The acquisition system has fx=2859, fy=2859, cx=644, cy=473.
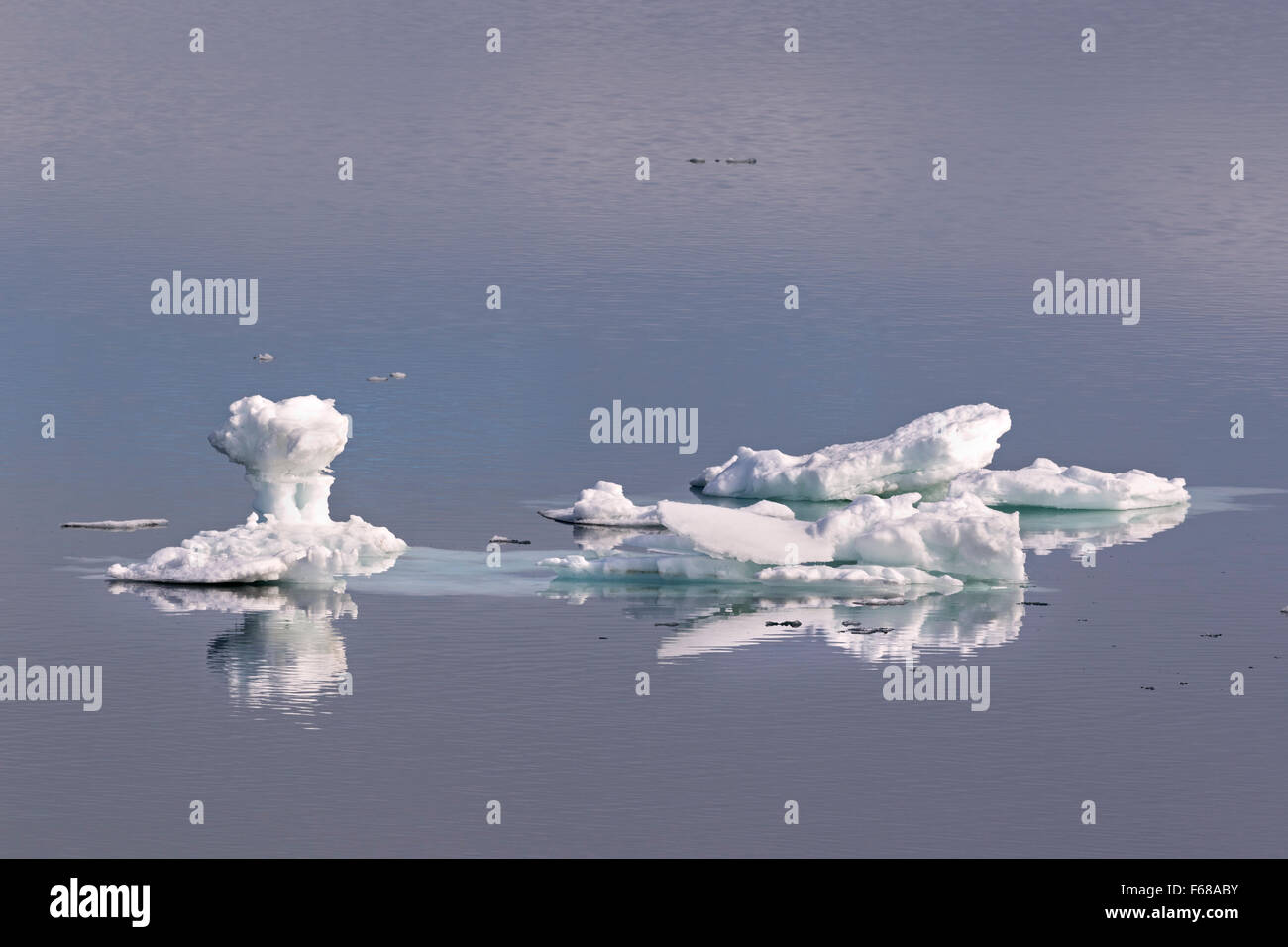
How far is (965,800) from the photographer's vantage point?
32.5 metres

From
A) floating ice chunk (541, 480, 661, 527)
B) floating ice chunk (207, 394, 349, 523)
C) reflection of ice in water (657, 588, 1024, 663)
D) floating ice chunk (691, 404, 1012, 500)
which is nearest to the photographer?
reflection of ice in water (657, 588, 1024, 663)

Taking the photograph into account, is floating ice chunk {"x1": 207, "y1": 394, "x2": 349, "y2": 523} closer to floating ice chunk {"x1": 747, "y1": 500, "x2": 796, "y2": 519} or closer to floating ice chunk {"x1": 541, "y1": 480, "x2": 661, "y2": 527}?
floating ice chunk {"x1": 541, "y1": 480, "x2": 661, "y2": 527}

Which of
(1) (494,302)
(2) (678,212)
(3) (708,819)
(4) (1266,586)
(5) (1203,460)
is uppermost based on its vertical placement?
(2) (678,212)

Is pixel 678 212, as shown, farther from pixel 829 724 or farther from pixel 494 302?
pixel 829 724

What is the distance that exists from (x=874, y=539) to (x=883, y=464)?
332 inches

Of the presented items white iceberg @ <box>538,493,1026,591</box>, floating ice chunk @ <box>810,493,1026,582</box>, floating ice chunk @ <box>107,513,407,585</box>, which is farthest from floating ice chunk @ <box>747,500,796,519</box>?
floating ice chunk @ <box>107,513,407,585</box>

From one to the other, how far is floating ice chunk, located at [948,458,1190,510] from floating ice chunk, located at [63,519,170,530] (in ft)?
46.2

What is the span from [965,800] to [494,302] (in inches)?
1771

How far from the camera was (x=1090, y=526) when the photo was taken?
167 ft

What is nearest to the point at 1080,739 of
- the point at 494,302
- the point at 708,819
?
the point at 708,819

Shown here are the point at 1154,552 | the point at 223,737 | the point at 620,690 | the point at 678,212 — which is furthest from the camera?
the point at 678,212

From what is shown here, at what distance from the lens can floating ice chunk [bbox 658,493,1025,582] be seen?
1670 inches

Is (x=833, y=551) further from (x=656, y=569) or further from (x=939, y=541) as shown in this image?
(x=656, y=569)

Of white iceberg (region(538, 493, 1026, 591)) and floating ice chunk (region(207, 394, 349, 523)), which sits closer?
white iceberg (region(538, 493, 1026, 591))
